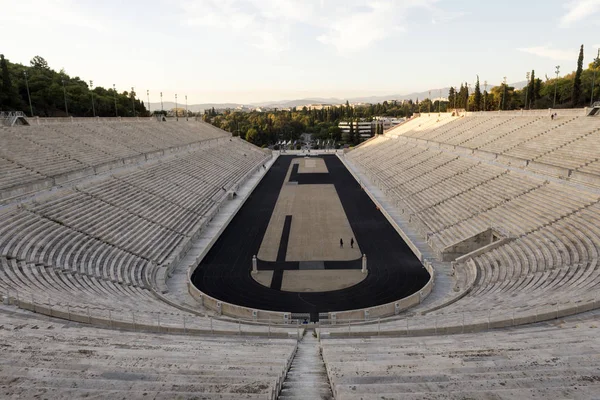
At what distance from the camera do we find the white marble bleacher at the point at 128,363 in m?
6.73

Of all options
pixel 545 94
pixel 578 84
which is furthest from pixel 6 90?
pixel 545 94

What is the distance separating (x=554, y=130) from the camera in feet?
104

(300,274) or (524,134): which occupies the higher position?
(524,134)

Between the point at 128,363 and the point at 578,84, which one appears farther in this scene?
the point at 578,84

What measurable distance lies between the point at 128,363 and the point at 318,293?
9.89 meters

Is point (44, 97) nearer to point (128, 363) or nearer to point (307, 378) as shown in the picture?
point (128, 363)

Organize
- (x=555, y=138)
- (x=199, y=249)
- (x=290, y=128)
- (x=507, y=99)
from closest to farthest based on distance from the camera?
(x=199, y=249), (x=555, y=138), (x=507, y=99), (x=290, y=128)

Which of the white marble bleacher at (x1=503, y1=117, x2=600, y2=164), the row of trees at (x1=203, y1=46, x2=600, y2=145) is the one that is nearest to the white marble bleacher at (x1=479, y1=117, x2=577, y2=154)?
the white marble bleacher at (x1=503, y1=117, x2=600, y2=164)

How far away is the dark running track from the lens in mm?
16078

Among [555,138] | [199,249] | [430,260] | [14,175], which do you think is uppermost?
[555,138]

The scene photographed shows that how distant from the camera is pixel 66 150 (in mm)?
28953

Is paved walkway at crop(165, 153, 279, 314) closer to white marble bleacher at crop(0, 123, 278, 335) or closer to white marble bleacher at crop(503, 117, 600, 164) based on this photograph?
white marble bleacher at crop(0, 123, 278, 335)

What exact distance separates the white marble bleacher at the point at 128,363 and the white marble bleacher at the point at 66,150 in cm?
1242

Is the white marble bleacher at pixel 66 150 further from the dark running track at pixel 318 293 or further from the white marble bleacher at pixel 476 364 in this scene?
the white marble bleacher at pixel 476 364
